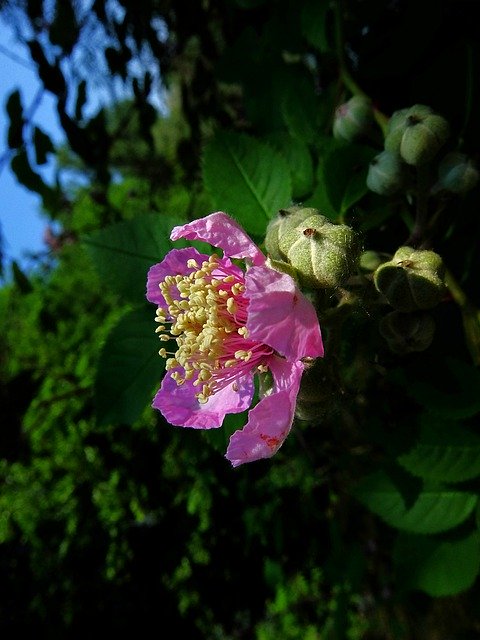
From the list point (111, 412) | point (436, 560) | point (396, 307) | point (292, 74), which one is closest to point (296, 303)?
point (396, 307)

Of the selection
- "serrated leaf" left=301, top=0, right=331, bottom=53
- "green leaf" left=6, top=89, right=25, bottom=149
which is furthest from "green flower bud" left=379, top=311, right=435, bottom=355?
"green leaf" left=6, top=89, right=25, bottom=149

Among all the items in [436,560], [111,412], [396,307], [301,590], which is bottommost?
[301,590]

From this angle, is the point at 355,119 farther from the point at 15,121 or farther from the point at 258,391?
the point at 15,121

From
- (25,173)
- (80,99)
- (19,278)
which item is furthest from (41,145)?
(19,278)

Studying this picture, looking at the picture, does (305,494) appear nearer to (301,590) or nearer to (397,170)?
(301,590)

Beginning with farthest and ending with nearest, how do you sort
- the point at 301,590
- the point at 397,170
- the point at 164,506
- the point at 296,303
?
the point at 301,590 < the point at 164,506 < the point at 397,170 < the point at 296,303

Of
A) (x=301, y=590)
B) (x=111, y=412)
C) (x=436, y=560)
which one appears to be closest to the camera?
(x=111, y=412)

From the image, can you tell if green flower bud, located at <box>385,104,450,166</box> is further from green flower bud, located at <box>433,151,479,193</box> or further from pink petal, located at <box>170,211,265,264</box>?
pink petal, located at <box>170,211,265,264</box>
